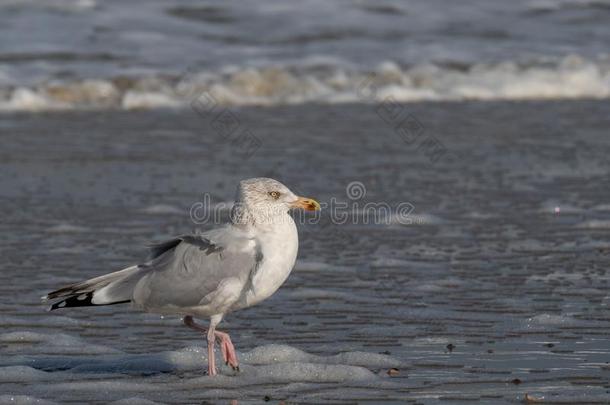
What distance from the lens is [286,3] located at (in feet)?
74.9

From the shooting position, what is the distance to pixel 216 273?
5.39 m

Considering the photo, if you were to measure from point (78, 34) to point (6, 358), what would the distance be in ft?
49.8

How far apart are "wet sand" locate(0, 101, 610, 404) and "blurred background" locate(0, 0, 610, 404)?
0.02 m

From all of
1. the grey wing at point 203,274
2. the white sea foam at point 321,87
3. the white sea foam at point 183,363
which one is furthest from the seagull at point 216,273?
the white sea foam at point 321,87

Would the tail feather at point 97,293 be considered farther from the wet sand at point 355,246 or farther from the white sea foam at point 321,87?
the white sea foam at point 321,87

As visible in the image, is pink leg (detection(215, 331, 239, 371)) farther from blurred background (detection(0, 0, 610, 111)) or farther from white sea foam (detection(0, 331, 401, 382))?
blurred background (detection(0, 0, 610, 111))

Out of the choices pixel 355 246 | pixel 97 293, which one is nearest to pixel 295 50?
pixel 355 246

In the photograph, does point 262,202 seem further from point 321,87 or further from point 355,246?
point 321,87

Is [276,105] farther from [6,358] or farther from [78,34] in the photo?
[6,358]

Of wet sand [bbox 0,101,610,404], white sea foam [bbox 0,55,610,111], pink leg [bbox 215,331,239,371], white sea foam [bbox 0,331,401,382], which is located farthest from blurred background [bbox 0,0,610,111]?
pink leg [bbox 215,331,239,371]

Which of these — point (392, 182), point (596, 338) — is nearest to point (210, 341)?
point (596, 338)

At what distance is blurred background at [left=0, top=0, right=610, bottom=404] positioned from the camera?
5.37 meters

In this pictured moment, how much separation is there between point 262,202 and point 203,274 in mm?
432

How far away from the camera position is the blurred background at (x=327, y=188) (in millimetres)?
5367
